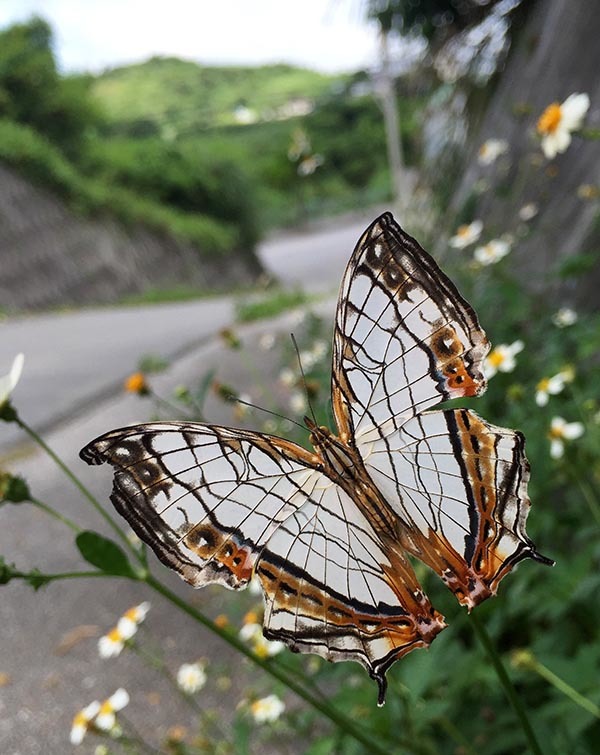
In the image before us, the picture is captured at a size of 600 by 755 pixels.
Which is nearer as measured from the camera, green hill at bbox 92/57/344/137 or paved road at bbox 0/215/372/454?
paved road at bbox 0/215/372/454

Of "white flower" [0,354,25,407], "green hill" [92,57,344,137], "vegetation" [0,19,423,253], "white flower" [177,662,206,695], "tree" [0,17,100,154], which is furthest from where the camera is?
"green hill" [92,57,344,137]

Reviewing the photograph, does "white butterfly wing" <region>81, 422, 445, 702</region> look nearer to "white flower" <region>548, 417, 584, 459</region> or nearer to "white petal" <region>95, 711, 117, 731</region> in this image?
"white flower" <region>548, 417, 584, 459</region>

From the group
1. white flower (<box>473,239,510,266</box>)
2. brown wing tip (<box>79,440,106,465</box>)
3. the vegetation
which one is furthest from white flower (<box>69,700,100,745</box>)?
the vegetation

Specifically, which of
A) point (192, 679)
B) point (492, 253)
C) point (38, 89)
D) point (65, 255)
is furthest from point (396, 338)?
point (38, 89)

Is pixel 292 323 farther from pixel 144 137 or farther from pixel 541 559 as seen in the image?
pixel 144 137

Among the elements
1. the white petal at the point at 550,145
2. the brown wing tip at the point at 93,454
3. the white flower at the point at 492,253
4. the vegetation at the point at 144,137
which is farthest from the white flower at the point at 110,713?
the vegetation at the point at 144,137

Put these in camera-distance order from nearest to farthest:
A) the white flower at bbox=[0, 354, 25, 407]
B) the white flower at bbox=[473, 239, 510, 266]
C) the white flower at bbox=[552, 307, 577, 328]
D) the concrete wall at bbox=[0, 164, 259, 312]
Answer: the white flower at bbox=[0, 354, 25, 407]
the white flower at bbox=[552, 307, 577, 328]
the white flower at bbox=[473, 239, 510, 266]
the concrete wall at bbox=[0, 164, 259, 312]

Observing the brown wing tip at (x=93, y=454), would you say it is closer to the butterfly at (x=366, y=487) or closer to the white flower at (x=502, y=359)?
the butterfly at (x=366, y=487)
